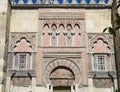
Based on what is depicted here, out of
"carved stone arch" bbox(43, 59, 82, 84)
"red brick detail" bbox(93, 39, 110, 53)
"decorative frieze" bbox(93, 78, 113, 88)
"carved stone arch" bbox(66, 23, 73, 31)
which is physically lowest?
"decorative frieze" bbox(93, 78, 113, 88)

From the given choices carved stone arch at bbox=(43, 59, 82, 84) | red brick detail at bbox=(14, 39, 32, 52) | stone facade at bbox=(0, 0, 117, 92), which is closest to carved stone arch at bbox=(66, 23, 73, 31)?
stone facade at bbox=(0, 0, 117, 92)

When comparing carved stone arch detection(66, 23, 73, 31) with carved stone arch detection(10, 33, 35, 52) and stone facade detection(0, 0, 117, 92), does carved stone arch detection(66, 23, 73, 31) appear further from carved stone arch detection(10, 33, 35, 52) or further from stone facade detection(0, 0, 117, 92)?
carved stone arch detection(10, 33, 35, 52)

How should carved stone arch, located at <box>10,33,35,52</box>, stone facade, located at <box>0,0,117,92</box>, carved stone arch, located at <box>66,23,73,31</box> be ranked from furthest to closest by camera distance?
carved stone arch, located at <box>66,23,73,31</box>, carved stone arch, located at <box>10,33,35,52</box>, stone facade, located at <box>0,0,117,92</box>

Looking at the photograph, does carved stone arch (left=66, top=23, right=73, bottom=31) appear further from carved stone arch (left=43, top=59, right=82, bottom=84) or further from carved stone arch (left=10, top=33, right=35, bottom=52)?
carved stone arch (left=10, top=33, right=35, bottom=52)

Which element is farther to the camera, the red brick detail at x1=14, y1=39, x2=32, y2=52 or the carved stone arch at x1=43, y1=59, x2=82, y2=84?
the red brick detail at x1=14, y1=39, x2=32, y2=52

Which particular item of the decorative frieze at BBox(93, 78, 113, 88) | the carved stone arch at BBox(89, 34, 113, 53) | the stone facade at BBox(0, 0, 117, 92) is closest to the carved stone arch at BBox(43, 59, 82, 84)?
the stone facade at BBox(0, 0, 117, 92)

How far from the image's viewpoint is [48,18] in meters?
9.05

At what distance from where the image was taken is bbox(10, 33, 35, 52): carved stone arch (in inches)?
343

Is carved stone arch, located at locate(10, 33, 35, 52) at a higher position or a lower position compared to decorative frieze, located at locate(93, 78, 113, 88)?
higher

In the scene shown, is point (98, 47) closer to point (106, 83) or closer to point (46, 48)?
point (106, 83)

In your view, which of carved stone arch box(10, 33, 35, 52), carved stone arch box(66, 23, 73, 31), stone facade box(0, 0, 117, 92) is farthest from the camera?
carved stone arch box(66, 23, 73, 31)

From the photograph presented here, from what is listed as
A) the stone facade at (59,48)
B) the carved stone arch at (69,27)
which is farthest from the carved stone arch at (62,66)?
the carved stone arch at (69,27)

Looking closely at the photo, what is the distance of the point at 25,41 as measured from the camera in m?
8.84

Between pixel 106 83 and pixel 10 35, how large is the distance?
13.6 ft
